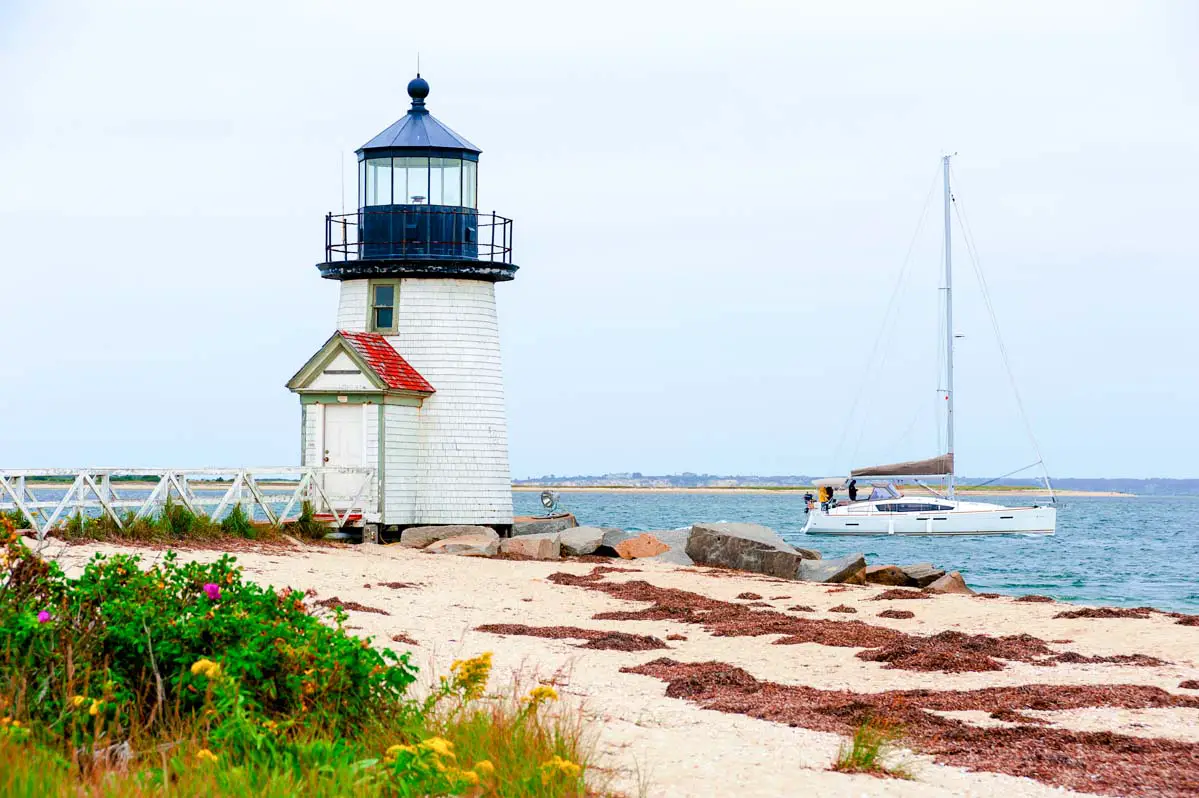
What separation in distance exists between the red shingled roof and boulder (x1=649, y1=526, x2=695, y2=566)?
5.74 meters

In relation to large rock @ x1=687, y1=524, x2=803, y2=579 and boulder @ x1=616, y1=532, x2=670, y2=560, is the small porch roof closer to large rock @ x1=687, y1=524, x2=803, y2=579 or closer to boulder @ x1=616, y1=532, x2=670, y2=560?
boulder @ x1=616, y1=532, x2=670, y2=560

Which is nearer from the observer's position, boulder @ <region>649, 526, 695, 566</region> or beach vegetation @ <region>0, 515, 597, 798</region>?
beach vegetation @ <region>0, 515, 597, 798</region>

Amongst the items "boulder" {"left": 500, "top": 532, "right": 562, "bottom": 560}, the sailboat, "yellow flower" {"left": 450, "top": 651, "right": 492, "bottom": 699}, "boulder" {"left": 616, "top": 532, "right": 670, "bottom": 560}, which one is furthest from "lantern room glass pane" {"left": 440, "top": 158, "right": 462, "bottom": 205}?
the sailboat

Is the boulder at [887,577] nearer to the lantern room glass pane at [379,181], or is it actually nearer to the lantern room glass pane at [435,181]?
the lantern room glass pane at [435,181]

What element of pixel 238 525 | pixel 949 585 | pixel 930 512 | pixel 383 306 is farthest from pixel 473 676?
pixel 930 512

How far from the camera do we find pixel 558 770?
6.61m

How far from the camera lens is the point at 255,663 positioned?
24.0 ft

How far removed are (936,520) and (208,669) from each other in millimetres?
42832

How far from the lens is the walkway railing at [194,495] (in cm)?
2139

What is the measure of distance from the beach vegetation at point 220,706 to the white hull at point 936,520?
41029mm

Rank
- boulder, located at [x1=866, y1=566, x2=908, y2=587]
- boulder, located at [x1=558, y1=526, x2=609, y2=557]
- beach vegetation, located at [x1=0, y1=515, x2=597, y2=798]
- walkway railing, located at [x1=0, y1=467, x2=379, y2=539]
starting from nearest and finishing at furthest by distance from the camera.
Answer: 1. beach vegetation, located at [x1=0, y1=515, x2=597, y2=798]
2. walkway railing, located at [x1=0, y1=467, x2=379, y2=539]
3. boulder, located at [x1=866, y1=566, x2=908, y2=587]
4. boulder, located at [x1=558, y1=526, x2=609, y2=557]

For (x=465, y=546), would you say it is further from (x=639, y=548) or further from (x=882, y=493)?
(x=882, y=493)

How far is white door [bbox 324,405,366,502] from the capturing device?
26.4 m

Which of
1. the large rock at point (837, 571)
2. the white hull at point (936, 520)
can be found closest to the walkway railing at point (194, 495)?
the large rock at point (837, 571)
